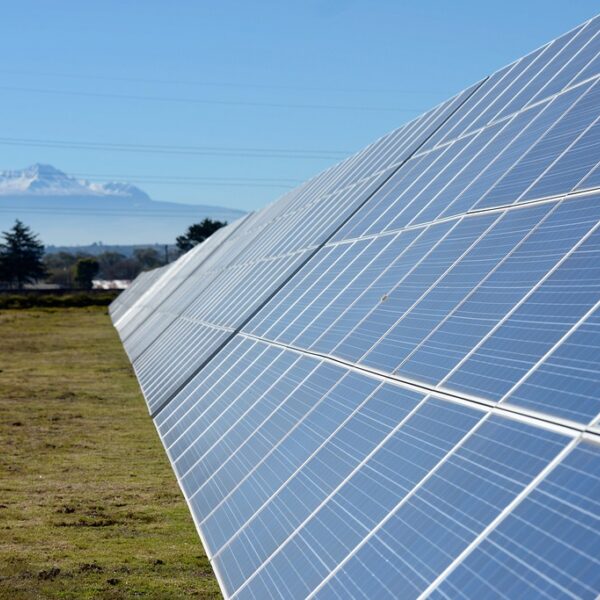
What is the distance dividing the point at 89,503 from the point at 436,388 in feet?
31.9

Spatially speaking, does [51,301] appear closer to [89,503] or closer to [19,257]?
[19,257]

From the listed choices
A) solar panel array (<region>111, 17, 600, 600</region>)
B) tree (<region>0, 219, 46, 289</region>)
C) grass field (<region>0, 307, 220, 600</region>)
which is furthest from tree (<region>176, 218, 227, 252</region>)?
solar panel array (<region>111, 17, 600, 600</region>)

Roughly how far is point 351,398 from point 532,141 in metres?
5.26

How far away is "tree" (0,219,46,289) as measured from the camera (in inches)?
6511

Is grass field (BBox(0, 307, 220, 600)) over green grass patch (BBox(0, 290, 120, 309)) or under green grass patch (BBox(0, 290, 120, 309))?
over

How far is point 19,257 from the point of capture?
547 feet

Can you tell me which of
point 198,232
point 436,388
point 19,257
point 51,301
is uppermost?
point 436,388

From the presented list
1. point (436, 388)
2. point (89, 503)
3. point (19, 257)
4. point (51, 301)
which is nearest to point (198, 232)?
point (19, 257)

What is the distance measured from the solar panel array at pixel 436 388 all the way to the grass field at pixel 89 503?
4.33ft

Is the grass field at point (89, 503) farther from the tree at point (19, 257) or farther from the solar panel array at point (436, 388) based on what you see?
the tree at point (19, 257)

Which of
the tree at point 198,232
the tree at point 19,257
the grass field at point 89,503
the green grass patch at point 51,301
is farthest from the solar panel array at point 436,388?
the tree at point 19,257

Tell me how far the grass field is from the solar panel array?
1.32 metres

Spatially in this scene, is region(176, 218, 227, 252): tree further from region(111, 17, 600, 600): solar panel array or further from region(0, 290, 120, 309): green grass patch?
region(111, 17, 600, 600): solar panel array

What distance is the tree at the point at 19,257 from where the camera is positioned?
16538 centimetres
